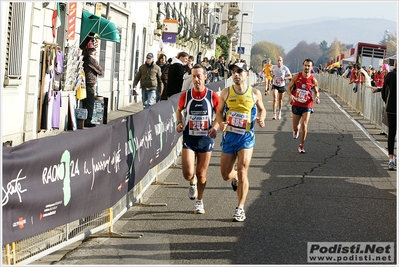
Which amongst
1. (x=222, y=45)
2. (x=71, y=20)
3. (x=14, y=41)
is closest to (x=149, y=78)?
(x=71, y=20)

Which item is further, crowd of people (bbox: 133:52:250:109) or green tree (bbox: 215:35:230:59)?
green tree (bbox: 215:35:230:59)

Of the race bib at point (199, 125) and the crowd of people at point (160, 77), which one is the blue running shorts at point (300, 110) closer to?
the crowd of people at point (160, 77)

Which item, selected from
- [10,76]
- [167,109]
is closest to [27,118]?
[10,76]

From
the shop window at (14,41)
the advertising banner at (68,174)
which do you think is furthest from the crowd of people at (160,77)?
the advertising banner at (68,174)

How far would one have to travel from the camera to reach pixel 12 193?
6.12 m

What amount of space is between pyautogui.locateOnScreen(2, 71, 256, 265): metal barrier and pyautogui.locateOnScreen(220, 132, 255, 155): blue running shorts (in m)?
1.36

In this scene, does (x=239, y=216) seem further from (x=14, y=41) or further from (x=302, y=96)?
(x=14, y=41)

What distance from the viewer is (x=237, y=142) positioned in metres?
10.0

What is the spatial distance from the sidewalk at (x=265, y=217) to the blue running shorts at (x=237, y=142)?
791 mm

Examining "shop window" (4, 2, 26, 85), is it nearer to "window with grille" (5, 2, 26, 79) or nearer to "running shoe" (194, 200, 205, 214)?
"window with grille" (5, 2, 26, 79)

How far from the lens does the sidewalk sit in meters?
7.88

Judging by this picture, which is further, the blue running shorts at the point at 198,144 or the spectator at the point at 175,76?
the spectator at the point at 175,76

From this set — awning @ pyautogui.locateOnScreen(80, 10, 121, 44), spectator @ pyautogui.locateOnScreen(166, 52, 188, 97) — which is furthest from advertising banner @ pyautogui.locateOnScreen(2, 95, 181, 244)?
awning @ pyautogui.locateOnScreen(80, 10, 121, 44)

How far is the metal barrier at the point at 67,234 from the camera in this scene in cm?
682
